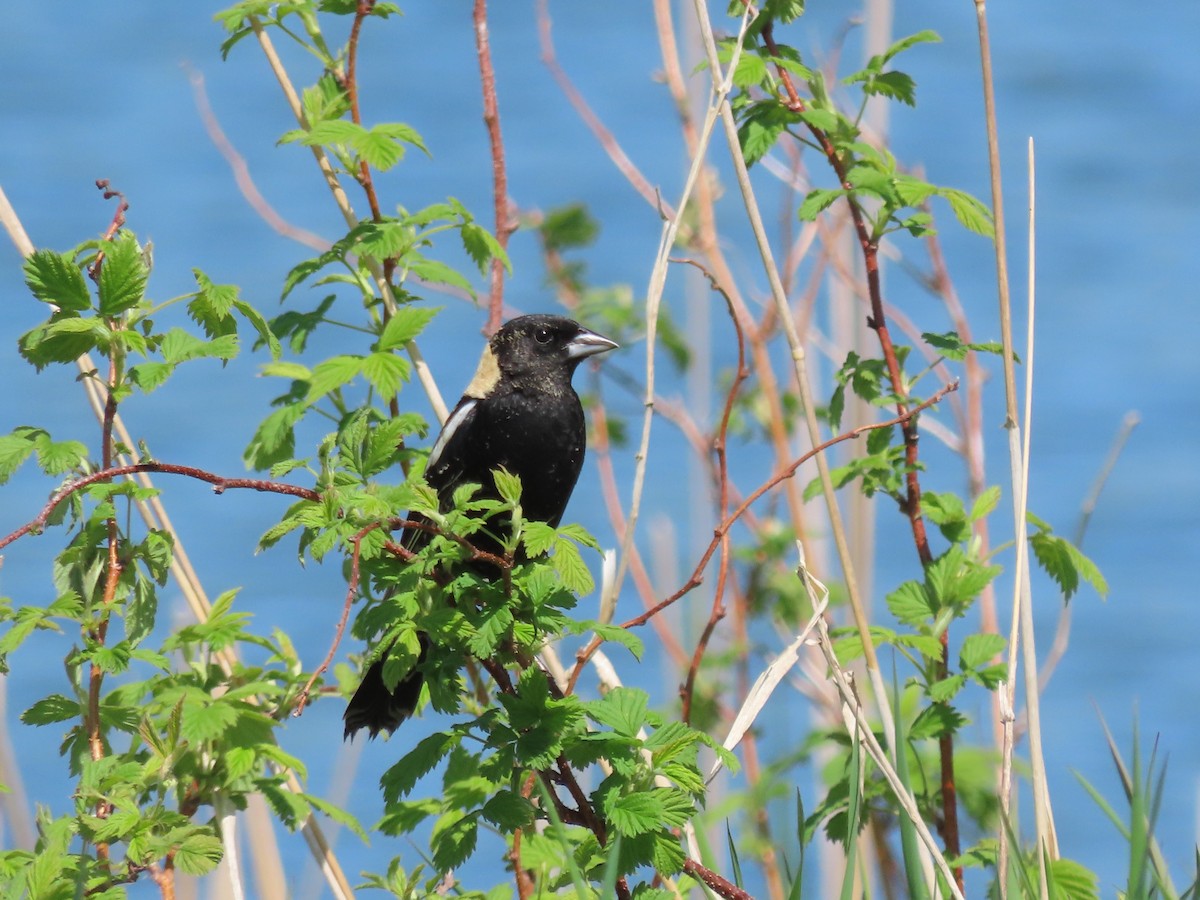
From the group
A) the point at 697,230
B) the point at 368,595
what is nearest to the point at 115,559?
the point at 368,595

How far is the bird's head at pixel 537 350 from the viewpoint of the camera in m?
3.16

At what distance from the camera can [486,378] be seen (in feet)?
10.4

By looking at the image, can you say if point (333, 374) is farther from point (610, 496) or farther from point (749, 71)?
point (610, 496)

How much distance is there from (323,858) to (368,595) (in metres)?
0.50

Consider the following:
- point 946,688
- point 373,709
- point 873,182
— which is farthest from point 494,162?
point 946,688

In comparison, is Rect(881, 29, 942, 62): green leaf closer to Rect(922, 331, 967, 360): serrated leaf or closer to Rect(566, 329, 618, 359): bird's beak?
Rect(922, 331, 967, 360): serrated leaf

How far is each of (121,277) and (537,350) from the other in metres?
1.31

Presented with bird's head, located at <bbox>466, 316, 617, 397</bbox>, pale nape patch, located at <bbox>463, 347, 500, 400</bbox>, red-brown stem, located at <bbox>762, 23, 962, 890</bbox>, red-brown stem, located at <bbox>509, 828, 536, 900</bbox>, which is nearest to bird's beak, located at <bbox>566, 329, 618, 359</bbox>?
bird's head, located at <bbox>466, 316, 617, 397</bbox>

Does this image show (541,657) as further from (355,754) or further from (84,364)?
(355,754)

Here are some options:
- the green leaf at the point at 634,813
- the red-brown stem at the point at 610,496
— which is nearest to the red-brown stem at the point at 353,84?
the green leaf at the point at 634,813

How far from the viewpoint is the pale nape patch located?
312cm

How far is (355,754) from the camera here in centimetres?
367

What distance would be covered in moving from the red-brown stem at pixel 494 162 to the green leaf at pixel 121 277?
3.17ft

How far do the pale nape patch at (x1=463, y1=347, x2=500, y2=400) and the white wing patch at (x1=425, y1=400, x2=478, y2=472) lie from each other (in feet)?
0.15
